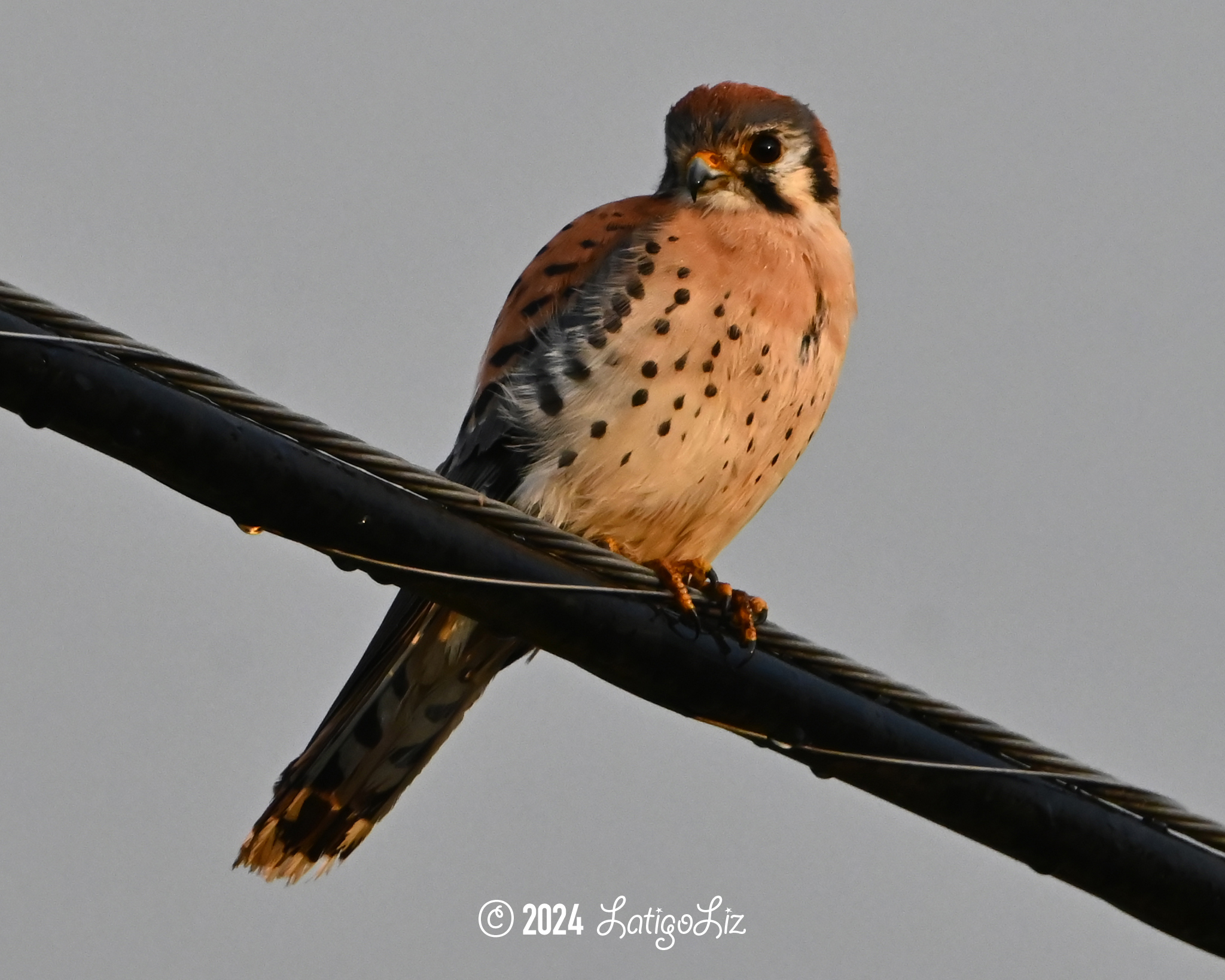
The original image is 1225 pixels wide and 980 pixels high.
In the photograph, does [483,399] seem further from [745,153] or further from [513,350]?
[745,153]

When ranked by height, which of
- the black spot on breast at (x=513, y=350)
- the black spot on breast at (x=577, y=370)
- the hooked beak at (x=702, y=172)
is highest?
the hooked beak at (x=702, y=172)

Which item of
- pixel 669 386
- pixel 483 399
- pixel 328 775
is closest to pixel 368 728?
pixel 328 775

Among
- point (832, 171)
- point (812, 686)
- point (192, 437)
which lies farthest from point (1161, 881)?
point (832, 171)

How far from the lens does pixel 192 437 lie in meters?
2.85

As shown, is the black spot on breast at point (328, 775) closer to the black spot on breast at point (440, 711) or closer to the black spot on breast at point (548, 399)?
the black spot on breast at point (440, 711)

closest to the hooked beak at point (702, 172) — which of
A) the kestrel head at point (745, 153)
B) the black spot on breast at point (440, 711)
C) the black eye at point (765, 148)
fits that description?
the kestrel head at point (745, 153)

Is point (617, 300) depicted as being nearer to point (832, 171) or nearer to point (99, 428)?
point (832, 171)

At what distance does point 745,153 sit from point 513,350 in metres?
1.05

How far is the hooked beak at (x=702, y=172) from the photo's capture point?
17.1 feet

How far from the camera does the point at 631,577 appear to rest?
333 cm

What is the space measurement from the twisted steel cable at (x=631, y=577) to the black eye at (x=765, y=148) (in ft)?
7.51

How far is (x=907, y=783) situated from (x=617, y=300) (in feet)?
5.94

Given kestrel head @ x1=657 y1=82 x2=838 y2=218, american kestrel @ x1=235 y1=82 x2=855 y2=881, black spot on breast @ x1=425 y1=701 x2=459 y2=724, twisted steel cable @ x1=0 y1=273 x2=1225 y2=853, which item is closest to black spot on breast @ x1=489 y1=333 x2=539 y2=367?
american kestrel @ x1=235 y1=82 x2=855 y2=881

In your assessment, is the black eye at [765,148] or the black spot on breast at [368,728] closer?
the black spot on breast at [368,728]
